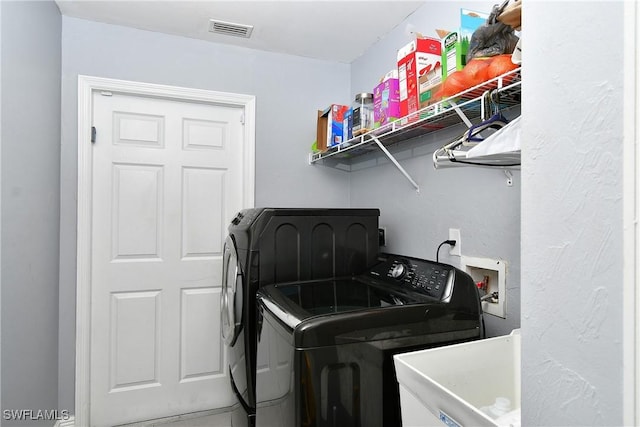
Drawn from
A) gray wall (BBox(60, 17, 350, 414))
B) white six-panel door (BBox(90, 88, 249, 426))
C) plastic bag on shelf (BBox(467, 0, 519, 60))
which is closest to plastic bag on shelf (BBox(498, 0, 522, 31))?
plastic bag on shelf (BBox(467, 0, 519, 60))

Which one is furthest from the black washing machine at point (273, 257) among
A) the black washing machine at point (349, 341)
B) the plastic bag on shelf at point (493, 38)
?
the plastic bag on shelf at point (493, 38)

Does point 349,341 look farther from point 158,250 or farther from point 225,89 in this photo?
point 225,89

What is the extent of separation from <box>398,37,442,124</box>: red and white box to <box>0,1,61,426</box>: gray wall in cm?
160

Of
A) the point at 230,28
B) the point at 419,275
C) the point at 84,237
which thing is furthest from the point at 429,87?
the point at 84,237

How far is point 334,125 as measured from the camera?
227 centimetres

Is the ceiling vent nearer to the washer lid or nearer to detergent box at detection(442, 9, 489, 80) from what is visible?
detergent box at detection(442, 9, 489, 80)

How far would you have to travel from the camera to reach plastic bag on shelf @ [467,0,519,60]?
46.6 inches

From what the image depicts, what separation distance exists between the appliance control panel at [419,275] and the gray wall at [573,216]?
2.34 ft

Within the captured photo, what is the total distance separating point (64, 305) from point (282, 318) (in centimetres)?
165

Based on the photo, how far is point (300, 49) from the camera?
2561mm

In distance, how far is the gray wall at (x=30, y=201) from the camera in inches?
61.5

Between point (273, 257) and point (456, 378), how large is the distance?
2.90 ft

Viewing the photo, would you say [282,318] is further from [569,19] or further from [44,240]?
[44,240]

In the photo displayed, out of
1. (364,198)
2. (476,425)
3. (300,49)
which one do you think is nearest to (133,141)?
(300,49)
